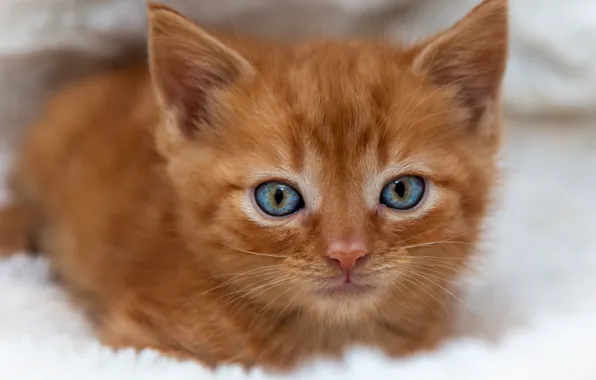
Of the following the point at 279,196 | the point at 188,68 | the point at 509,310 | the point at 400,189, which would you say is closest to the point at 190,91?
the point at 188,68

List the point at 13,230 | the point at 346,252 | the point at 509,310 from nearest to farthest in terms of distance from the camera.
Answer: the point at 346,252, the point at 509,310, the point at 13,230

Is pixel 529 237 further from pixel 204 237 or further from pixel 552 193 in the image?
pixel 204 237

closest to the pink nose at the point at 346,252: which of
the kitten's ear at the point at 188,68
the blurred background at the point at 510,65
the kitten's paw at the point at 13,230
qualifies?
the kitten's ear at the point at 188,68

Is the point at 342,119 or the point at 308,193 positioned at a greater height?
the point at 342,119

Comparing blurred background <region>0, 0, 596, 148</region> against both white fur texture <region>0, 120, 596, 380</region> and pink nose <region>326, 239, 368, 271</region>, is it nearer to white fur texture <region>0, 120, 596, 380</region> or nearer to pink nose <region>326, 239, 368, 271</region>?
white fur texture <region>0, 120, 596, 380</region>

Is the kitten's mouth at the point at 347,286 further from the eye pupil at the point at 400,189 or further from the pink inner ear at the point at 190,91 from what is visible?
the pink inner ear at the point at 190,91

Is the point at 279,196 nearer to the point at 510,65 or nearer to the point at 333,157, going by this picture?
the point at 333,157

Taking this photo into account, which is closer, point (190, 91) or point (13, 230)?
point (190, 91)
